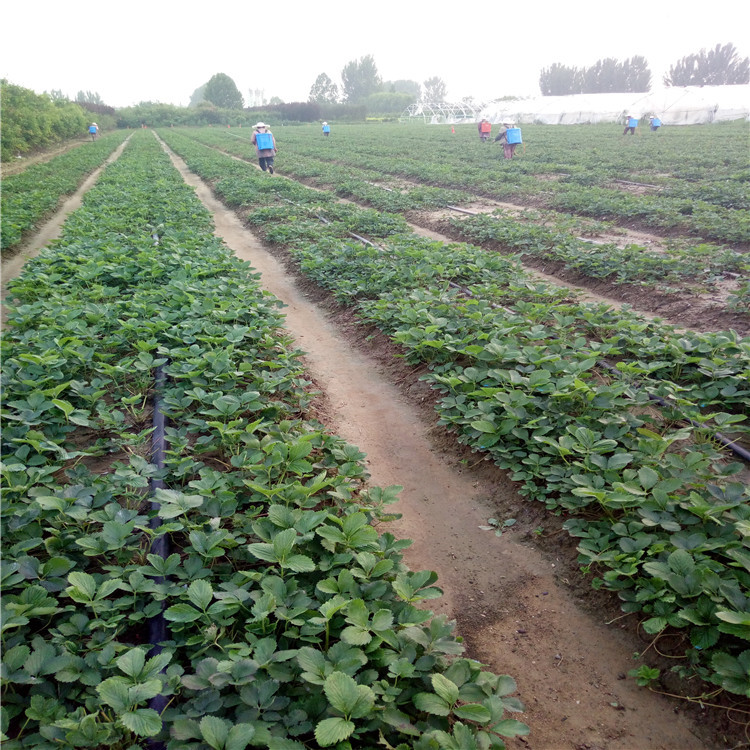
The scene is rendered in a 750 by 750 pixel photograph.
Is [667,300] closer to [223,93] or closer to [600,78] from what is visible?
[223,93]

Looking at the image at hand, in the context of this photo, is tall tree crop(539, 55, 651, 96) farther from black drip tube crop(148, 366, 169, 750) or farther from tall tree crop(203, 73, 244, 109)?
black drip tube crop(148, 366, 169, 750)

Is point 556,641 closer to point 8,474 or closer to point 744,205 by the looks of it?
point 8,474

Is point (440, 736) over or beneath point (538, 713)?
over

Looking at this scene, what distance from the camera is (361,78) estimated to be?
93750 millimetres

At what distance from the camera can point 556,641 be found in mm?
2367

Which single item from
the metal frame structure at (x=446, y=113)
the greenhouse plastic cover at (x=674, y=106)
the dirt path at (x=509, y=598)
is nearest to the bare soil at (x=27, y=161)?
the dirt path at (x=509, y=598)

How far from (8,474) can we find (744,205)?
45.4 feet

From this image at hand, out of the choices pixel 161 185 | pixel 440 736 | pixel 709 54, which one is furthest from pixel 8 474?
pixel 709 54

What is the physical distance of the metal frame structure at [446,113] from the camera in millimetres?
56562

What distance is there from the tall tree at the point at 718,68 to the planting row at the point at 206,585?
92.0 meters

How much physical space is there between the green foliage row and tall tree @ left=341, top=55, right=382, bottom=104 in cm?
6517

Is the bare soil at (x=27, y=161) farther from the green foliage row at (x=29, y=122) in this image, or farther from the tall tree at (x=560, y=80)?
the tall tree at (x=560, y=80)

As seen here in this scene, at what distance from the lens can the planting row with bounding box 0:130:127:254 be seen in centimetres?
988

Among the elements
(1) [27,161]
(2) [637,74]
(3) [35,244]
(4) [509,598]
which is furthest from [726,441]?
(2) [637,74]
